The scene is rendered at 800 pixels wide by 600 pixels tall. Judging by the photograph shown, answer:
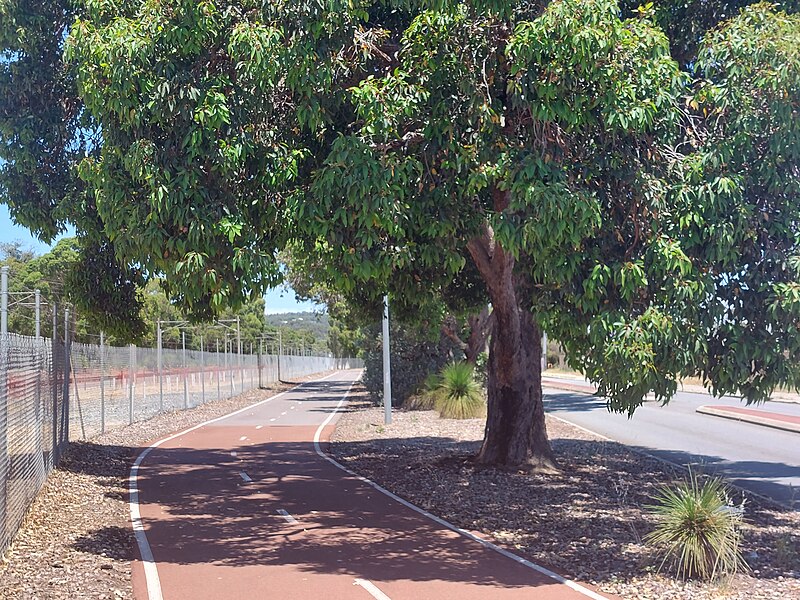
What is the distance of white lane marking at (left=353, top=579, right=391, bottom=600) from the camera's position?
8469mm

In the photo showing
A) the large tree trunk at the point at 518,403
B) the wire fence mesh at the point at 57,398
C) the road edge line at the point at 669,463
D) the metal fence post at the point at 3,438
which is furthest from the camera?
the large tree trunk at the point at 518,403

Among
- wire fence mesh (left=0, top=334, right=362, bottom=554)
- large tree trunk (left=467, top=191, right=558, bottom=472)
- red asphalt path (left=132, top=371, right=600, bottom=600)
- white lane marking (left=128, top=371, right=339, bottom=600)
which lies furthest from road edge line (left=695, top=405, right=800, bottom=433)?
wire fence mesh (left=0, top=334, right=362, bottom=554)

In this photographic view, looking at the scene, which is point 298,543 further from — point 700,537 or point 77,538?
point 700,537

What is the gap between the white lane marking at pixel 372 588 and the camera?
8.47m

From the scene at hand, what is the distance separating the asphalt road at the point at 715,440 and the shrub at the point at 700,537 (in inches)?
195

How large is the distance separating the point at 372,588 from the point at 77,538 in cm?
425

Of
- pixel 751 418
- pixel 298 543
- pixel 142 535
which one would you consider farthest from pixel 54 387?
pixel 751 418

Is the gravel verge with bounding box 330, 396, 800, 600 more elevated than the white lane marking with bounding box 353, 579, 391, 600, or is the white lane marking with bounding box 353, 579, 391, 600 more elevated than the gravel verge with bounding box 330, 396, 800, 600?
the white lane marking with bounding box 353, 579, 391, 600

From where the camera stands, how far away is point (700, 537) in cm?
918

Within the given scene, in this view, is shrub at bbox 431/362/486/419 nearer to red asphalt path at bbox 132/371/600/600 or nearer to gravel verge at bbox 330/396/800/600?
gravel verge at bbox 330/396/800/600

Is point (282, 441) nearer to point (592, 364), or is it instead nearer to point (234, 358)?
point (592, 364)

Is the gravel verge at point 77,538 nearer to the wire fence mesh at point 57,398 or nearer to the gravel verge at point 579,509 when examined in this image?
the wire fence mesh at point 57,398

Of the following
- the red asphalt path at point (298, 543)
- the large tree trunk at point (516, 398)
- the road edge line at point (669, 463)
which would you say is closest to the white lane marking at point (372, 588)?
the red asphalt path at point (298, 543)

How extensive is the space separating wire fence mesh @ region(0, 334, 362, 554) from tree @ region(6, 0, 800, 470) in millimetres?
2396
